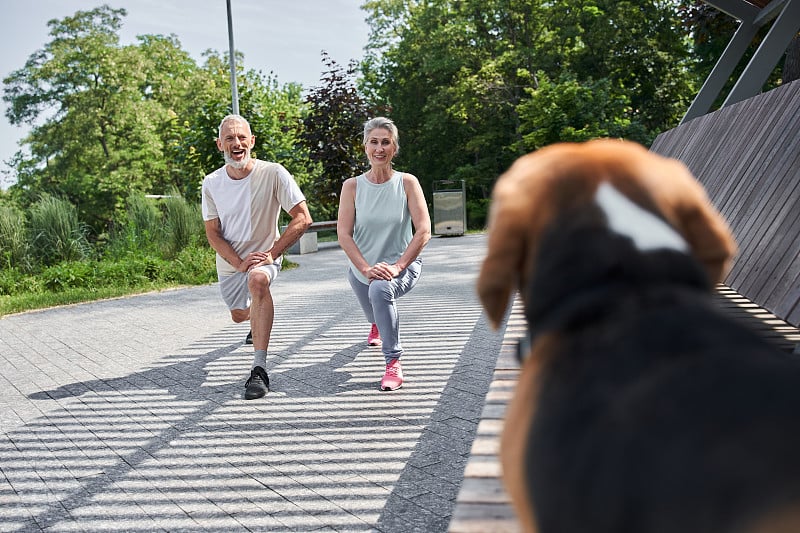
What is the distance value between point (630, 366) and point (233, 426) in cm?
422

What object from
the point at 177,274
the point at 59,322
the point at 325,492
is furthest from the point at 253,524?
the point at 177,274

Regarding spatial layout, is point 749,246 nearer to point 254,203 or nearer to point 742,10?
point 254,203

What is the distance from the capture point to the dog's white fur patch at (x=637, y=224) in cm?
123

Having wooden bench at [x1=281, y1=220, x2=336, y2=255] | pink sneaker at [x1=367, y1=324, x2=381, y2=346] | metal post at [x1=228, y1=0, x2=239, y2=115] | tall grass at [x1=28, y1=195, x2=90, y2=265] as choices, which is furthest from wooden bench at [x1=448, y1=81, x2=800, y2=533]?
wooden bench at [x1=281, y1=220, x2=336, y2=255]

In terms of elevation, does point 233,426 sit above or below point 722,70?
below

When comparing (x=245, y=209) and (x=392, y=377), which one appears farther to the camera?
(x=245, y=209)

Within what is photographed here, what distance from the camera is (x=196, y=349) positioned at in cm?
760

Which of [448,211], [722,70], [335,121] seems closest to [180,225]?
[335,121]

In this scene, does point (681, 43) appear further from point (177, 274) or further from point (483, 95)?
point (177, 274)

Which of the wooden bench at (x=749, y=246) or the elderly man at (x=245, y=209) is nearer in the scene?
the wooden bench at (x=749, y=246)

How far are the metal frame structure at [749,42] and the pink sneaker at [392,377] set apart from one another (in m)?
4.63

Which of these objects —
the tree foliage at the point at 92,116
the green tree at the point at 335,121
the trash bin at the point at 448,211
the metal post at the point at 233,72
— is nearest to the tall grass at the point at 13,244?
the metal post at the point at 233,72

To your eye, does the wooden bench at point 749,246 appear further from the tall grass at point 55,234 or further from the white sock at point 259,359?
the tall grass at point 55,234

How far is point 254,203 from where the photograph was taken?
6.27 m
